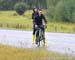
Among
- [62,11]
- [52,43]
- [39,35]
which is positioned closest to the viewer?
[39,35]

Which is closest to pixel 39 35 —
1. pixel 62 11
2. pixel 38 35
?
pixel 38 35

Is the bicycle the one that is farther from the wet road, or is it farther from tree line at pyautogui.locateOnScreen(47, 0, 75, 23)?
tree line at pyautogui.locateOnScreen(47, 0, 75, 23)

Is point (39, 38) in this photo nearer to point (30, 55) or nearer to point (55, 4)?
point (30, 55)

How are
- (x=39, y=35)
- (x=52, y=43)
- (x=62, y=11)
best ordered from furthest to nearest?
(x=62, y=11) < (x=52, y=43) < (x=39, y=35)

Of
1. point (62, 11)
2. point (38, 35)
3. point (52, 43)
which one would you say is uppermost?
point (38, 35)

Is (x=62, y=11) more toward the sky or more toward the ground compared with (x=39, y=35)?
more toward the ground

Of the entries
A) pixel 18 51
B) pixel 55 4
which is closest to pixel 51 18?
pixel 55 4

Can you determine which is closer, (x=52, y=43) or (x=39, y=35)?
(x=39, y=35)

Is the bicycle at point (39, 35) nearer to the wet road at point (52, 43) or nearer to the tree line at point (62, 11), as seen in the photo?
the wet road at point (52, 43)

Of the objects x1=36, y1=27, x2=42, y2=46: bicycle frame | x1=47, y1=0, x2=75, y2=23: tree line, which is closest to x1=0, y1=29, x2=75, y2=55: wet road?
x1=36, y1=27, x2=42, y2=46: bicycle frame

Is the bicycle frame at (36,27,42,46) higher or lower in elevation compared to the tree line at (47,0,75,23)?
higher

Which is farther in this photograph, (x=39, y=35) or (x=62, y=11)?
(x=62, y=11)

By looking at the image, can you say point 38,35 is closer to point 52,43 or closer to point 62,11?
point 52,43

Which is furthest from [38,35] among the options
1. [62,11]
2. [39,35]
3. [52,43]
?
[62,11]
